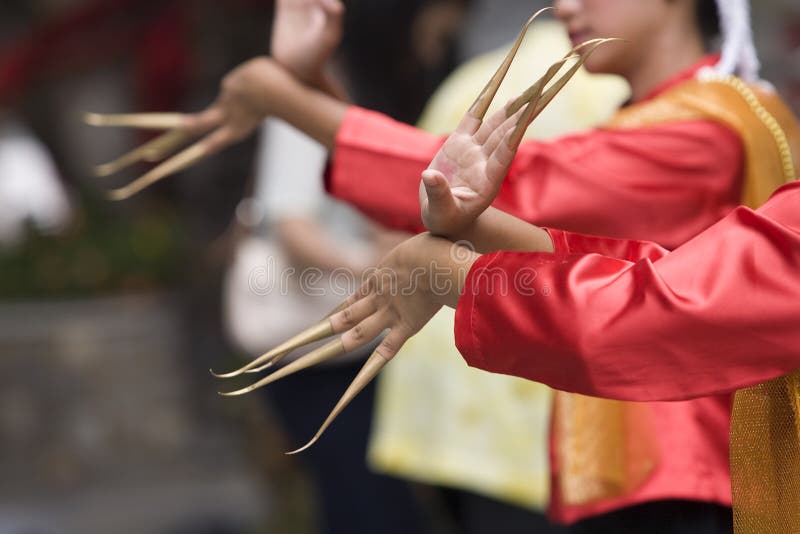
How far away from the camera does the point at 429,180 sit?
86cm

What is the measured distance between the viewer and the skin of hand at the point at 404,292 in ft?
3.07

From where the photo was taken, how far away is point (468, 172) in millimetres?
908

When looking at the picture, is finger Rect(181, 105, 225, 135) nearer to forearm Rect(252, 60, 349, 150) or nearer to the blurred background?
forearm Rect(252, 60, 349, 150)

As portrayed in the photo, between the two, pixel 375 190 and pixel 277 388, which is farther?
pixel 277 388

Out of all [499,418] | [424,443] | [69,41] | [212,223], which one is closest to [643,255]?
[499,418]

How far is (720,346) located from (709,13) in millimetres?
685

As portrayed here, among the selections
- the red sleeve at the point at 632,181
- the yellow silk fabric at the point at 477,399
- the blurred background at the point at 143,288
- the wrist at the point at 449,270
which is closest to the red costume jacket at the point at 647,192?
the red sleeve at the point at 632,181

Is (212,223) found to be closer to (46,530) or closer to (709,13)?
(46,530)

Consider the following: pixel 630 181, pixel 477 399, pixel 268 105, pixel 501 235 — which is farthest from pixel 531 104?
pixel 477 399

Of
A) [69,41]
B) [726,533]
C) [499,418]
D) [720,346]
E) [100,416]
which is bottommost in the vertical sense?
[100,416]

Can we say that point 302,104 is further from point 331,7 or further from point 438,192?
point 438,192

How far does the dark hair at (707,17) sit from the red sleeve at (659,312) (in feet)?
1.82

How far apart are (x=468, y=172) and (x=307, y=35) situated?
1.46 feet

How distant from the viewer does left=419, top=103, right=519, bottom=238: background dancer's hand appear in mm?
880
